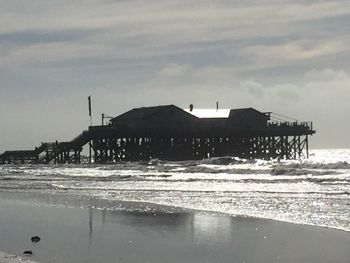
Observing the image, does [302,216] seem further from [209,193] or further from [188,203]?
[209,193]

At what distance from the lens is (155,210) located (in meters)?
20.3

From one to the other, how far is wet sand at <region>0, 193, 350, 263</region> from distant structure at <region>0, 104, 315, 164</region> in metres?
47.3

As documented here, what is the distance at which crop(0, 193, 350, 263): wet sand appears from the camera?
1181 centimetres

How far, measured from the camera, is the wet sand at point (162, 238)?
11.8 m

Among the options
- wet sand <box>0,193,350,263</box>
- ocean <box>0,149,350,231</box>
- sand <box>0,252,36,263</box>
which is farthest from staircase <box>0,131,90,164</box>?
sand <box>0,252,36,263</box>

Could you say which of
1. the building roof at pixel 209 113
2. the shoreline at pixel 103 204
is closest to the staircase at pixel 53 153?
the building roof at pixel 209 113

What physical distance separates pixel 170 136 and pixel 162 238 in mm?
53830

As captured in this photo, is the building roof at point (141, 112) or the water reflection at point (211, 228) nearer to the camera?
the water reflection at point (211, 228)

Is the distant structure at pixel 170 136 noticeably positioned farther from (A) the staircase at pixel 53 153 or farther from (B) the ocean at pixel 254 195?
(B) the ocean at pixel 254 195

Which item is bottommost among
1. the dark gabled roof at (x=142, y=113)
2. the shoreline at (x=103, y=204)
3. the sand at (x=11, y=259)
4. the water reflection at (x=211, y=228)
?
the sand at (x=11, y=259)

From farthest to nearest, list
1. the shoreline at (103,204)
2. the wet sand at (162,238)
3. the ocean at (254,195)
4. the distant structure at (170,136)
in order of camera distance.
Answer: the distant structure at (170,136), the shoreline at (103,204), the ocean at (254,195), the wet sand at (162,238)

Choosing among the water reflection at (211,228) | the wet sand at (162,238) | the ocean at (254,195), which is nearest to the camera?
the wet sand at (162,238)

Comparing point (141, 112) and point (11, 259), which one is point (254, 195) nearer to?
point (11, 259)

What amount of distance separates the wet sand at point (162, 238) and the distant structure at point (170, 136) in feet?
155
